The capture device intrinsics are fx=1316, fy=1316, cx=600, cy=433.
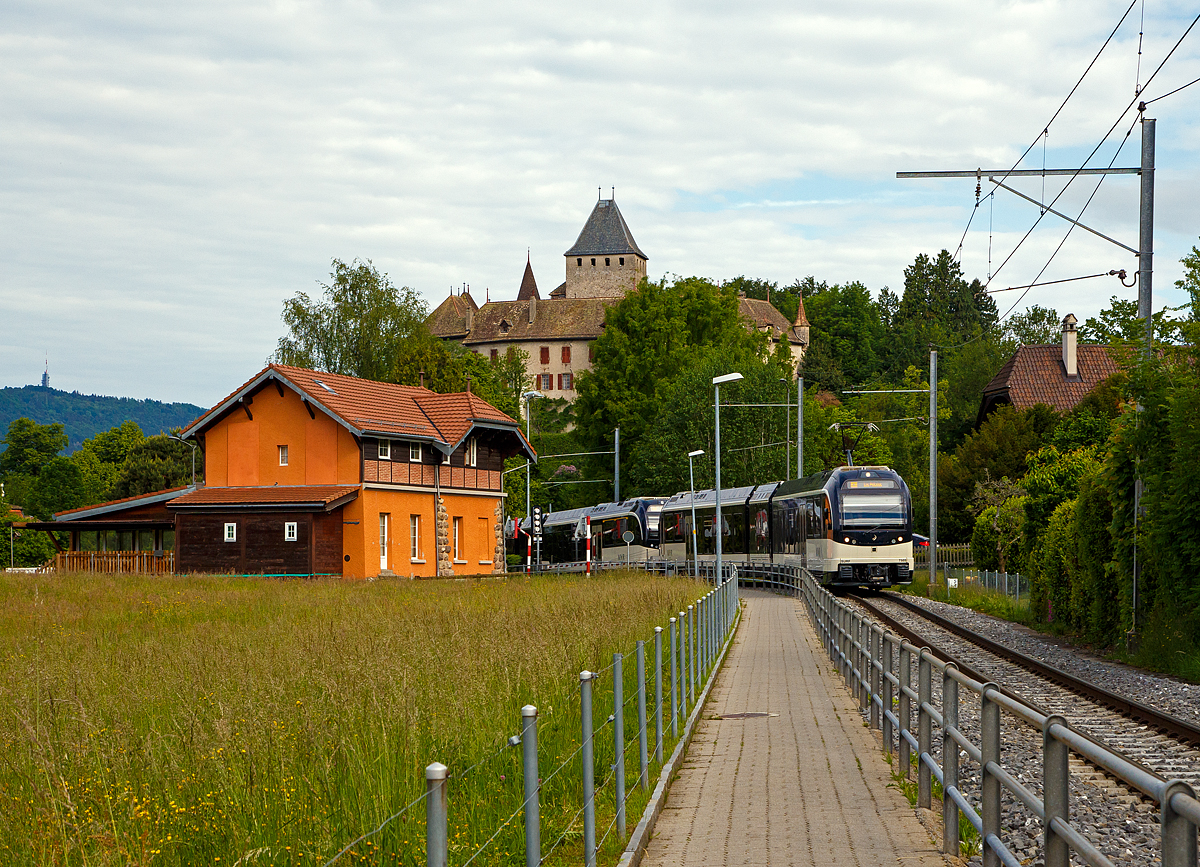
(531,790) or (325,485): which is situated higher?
(325,485)

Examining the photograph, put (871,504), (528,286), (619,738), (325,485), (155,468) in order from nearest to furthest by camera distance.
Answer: (619,738)
(871,504)
(325,485)
(155,468)
(528,286)

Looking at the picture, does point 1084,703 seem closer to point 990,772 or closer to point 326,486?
point 990,772

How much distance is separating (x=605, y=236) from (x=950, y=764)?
151972mm

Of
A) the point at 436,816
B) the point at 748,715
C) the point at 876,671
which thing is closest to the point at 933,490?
the point at 748,715

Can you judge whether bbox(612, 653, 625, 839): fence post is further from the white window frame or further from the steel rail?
the white window frame

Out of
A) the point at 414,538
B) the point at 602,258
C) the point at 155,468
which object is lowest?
the point at 414,538

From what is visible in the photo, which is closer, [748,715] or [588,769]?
[588,769]

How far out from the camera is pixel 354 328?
3000 inches

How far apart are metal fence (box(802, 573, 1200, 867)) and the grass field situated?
203 cm

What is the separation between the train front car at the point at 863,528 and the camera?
3638 cm

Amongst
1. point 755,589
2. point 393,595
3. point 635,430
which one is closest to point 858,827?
point 393,595

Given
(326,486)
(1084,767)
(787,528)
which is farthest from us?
(326,486)

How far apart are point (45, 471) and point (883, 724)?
120m

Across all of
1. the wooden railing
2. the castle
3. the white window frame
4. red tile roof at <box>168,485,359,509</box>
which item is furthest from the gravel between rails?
the castle
